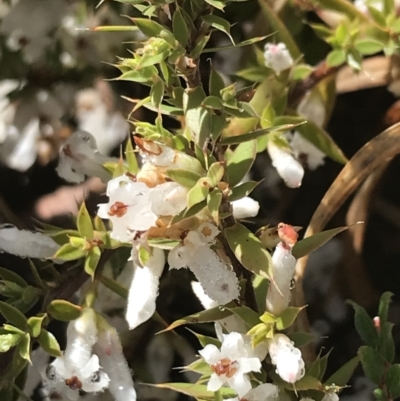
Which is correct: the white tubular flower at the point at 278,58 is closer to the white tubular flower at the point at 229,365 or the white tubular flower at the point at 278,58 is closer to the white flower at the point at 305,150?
the white flower at the point at 305,150

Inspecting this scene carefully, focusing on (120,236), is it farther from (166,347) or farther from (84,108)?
(84,108)

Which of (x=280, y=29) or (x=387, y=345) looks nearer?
(x=387, y=345)

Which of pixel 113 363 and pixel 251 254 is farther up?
pixel 251 254

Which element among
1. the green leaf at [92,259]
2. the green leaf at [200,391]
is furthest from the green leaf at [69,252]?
the green leaf at [200,391]

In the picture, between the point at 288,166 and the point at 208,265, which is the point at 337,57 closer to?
the point at 288,166

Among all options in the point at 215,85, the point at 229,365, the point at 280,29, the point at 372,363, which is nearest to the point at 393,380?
the point at 372,363
